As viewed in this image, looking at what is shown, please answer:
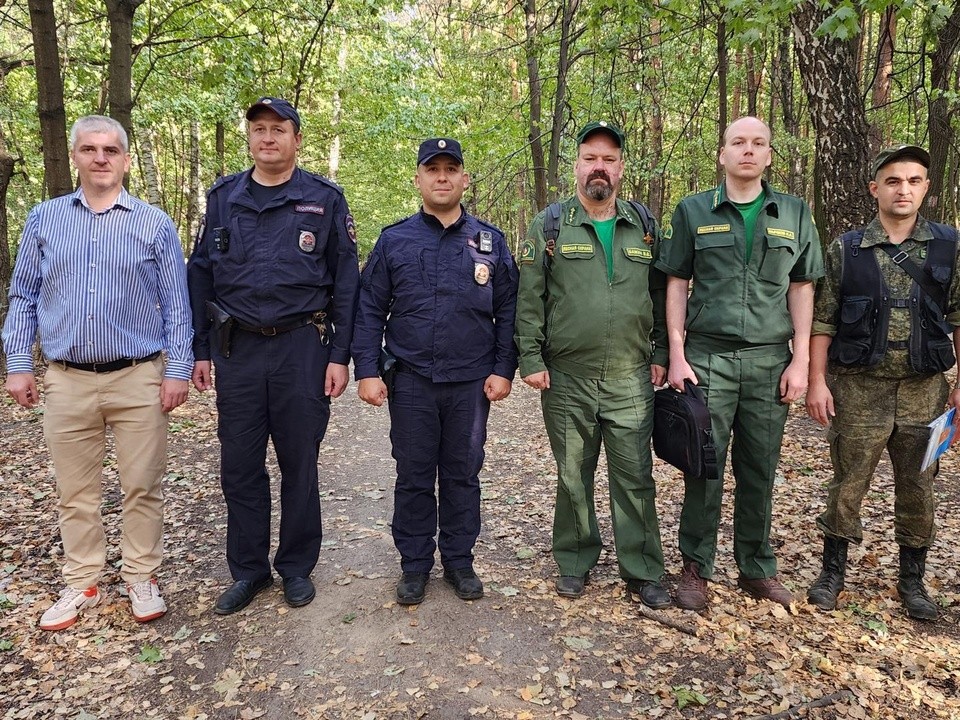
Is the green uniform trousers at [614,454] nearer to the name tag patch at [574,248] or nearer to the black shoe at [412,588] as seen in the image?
the name tag patch at [574,248]

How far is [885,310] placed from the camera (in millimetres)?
3463

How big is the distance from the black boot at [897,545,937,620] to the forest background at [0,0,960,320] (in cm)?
289

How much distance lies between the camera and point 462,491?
151 inches

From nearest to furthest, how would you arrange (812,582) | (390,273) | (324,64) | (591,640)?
(591,640) → (390,273) → (812,582) → (324,64)

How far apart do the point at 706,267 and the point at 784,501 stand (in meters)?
2.93

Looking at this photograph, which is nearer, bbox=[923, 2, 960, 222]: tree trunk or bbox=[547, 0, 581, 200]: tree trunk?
bbox=[923, 2, 960, 222]: tree trunk

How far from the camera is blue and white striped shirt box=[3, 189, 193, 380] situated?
3354 millimetres

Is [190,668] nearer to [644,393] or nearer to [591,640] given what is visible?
[591,640]

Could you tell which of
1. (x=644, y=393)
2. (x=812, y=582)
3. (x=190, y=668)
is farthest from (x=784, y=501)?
(x=190, y=668)

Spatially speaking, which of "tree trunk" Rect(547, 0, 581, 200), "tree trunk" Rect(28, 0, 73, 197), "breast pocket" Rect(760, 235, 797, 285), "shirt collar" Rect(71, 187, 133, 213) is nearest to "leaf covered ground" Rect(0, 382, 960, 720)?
"breast pocket" Rect(760, 235, 797, 285)

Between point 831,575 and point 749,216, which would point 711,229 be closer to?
point 749,216

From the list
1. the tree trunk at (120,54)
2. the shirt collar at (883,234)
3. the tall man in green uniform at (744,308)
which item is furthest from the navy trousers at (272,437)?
the tree trunk at (120,54)

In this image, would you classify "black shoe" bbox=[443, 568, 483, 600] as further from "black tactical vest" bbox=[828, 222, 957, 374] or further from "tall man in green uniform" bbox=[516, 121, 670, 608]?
"black tactical vest" bbox=[828, 222, 957, 374]

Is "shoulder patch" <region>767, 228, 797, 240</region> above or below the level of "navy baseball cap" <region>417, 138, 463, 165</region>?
below
